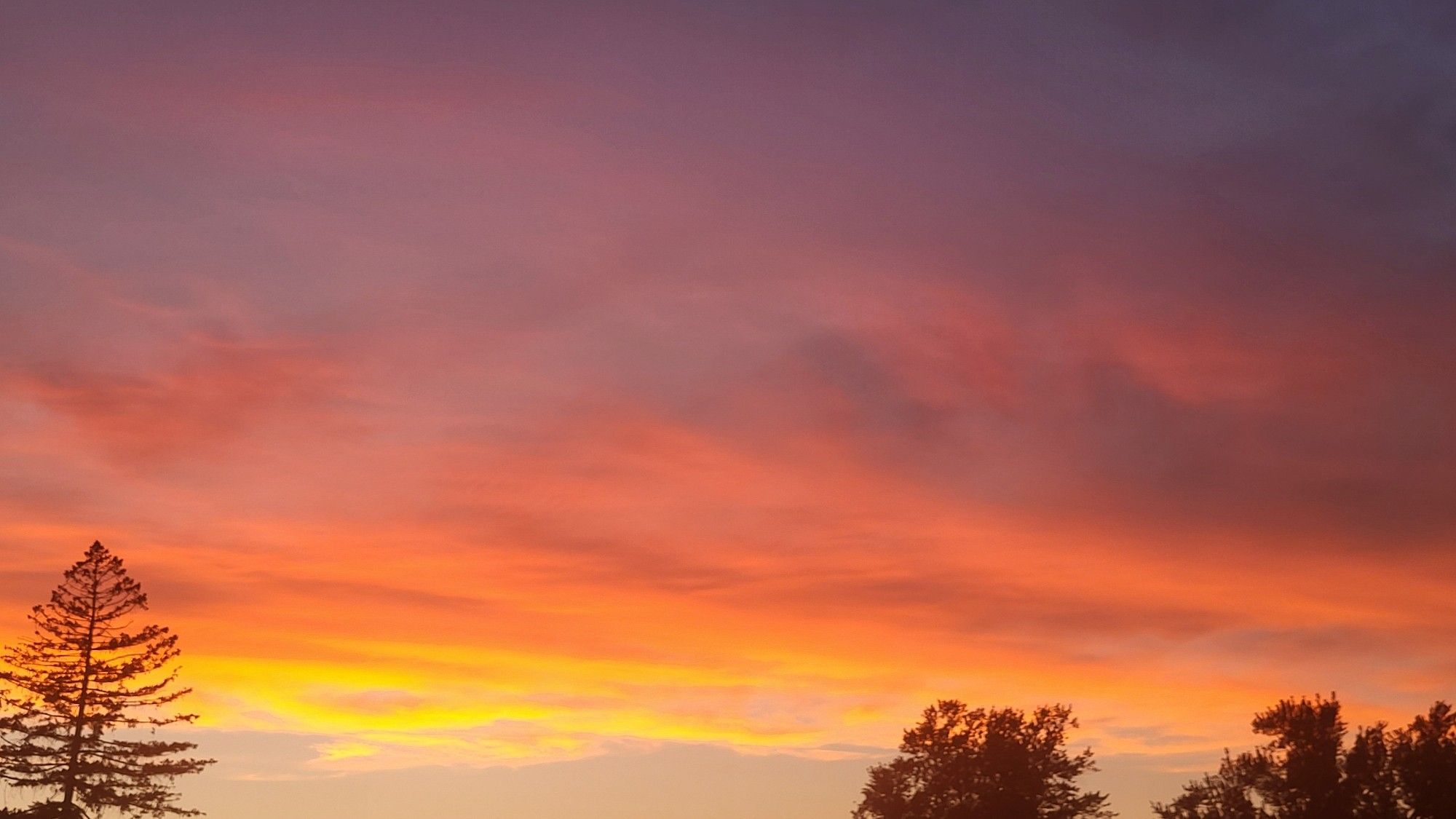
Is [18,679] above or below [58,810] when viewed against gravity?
above

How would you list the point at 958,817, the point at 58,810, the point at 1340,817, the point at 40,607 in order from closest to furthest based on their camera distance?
the point at 58,810 < the point at 40,607 < the point at 1340,817 < the point at 958,817

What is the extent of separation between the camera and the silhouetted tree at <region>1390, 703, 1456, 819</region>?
9412 centimetres

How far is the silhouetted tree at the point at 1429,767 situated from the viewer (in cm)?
9412

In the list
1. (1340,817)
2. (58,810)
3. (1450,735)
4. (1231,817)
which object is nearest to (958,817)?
(1231,817)

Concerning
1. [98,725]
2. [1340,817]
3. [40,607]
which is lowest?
[1340,817]

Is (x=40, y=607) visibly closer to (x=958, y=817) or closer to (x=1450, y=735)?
(x=958, y=817)

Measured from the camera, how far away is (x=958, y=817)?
107 metres

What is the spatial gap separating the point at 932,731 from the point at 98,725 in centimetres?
6699

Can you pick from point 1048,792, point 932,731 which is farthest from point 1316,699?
point 932,731

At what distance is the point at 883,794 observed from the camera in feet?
369

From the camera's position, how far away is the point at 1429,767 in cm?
9525

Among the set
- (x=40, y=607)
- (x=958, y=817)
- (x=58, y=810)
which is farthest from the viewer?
(x=958, y=817)

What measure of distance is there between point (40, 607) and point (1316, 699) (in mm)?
87849

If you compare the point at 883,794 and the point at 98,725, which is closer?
the point at 98,725
